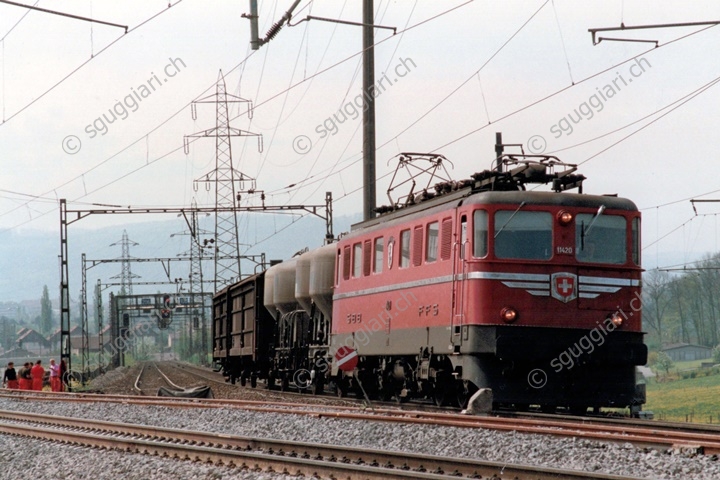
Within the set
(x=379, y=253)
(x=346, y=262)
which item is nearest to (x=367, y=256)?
(x=379, y=253)

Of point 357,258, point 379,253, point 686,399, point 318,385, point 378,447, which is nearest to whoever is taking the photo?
point 378,447

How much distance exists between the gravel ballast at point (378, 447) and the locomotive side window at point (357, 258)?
4825 millimetres

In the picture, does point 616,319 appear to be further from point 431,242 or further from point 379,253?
point 379,253

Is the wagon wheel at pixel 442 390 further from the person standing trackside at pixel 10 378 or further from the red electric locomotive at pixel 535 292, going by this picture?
the person standing trackside at pixel 10 378

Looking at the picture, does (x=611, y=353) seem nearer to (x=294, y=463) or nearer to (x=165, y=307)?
(x=294, y=463)

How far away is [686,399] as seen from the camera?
161ft

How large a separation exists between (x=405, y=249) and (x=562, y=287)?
3523 mm

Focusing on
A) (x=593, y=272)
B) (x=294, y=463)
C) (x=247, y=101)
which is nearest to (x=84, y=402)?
(x=593, y=272)

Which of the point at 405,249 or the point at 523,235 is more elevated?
the point at 523,235

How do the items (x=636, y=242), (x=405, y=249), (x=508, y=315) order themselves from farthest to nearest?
1. (x=405, y=249)
2. (x=636, y=242)
3. (x=508, y=315)

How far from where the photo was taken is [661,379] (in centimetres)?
7075

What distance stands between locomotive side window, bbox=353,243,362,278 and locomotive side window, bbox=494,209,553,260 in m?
5.46

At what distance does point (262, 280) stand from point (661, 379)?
45405mm

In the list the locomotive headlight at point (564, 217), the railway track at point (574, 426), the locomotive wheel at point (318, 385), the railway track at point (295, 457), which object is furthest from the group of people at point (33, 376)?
the locomotive headlight at point (564, 217)
